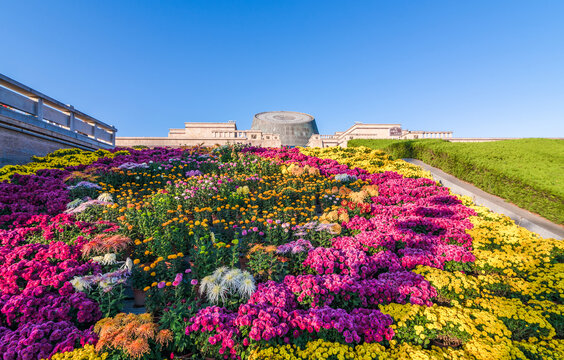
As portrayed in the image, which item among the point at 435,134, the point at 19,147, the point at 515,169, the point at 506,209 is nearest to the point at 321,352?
the point at 506,209

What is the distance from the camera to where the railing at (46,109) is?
11.4 metres

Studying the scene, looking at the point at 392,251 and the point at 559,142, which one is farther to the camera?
the point at 559,142

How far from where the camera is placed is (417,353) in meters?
3.24

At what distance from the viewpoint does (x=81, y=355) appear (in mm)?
3105

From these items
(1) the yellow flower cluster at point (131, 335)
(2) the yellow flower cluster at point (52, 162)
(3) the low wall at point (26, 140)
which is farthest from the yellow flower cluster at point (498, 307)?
(3) the low wall at point (26, 140)

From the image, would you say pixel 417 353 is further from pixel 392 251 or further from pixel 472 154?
pixel 472 154

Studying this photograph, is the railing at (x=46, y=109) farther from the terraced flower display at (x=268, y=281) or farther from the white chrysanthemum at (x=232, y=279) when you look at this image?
the white chrysanthemum at (x=232, y=279)

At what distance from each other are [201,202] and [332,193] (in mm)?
4009

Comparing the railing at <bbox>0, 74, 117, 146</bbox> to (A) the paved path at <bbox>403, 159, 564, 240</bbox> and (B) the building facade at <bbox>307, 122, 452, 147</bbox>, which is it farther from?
(B) the building facade at <bbox>307, 122, 452, 147</bbox>

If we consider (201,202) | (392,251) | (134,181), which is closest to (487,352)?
(392,251)

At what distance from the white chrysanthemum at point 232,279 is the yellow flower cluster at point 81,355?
5.35ft

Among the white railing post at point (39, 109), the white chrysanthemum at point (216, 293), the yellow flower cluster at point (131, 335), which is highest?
the white railing post at point (39, 109)

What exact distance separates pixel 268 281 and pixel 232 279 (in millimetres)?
600

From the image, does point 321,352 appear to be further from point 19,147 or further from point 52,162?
point 19,147
